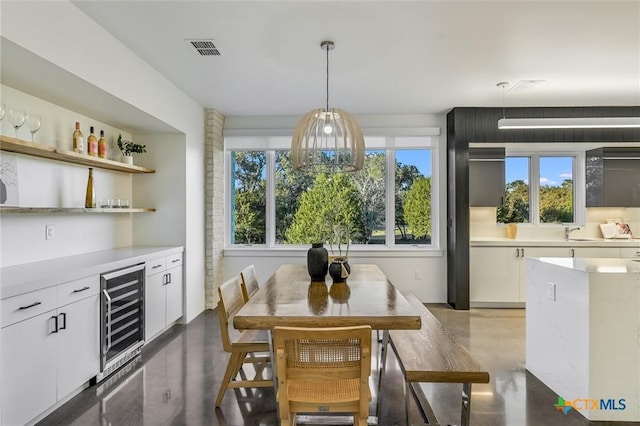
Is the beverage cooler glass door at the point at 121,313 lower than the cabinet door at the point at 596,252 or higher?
lower

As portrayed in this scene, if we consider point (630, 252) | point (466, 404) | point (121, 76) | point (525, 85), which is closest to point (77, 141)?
point (121, 76)

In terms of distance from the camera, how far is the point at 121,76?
9.61ft

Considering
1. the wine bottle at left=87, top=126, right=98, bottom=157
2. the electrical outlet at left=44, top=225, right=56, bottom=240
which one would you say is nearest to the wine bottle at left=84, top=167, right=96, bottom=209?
the wine bottle at left=87, top=126, right=98, bottom=157

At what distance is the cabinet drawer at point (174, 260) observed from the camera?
12.8 feet

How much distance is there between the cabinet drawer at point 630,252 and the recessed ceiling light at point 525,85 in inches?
100

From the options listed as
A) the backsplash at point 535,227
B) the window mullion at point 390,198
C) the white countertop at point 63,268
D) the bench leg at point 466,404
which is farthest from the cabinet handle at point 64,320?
the backsplash at point 535,227

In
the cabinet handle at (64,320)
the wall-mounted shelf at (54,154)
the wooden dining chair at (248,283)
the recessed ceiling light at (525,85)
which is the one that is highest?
the recessed ceiling light at (525,85)

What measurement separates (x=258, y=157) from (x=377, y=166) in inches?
69.7

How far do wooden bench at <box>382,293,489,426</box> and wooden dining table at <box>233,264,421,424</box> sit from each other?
0.22 metres

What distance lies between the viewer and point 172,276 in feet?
13.0

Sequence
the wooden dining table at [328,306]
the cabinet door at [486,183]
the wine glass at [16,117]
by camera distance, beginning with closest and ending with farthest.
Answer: the wooden dining table at [328,306]
the wine glass at [16,117]
the cabinet door at [486,183]

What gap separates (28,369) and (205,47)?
258 centimetres

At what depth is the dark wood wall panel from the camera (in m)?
4.64

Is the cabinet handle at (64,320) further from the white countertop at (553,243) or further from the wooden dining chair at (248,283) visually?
the white countertop at (553,243)
